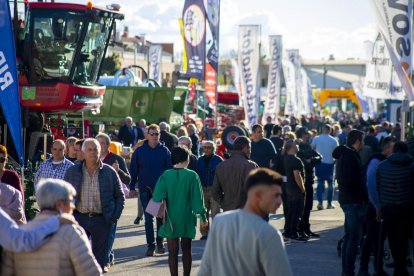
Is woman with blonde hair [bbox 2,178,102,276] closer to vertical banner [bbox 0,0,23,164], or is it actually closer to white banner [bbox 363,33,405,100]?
vertical banner [bbox 0,0,23,164]

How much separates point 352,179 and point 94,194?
3.24 m

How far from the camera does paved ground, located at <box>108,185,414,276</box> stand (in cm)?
768

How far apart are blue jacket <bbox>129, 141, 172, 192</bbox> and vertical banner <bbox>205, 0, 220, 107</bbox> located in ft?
34.9

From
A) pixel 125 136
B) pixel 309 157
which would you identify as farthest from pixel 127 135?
pixel 309 157

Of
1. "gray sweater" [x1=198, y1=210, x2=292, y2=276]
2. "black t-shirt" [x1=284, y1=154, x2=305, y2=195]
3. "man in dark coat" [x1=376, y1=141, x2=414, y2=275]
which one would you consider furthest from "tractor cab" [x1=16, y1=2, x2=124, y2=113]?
"gray sweater" [x1=198, y1=210, x2=292, y2=276]

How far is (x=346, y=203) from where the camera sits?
285 inches

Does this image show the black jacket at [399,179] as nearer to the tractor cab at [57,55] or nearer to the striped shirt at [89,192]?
the striped shirt at [89,192]

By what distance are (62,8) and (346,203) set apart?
984 centimetres

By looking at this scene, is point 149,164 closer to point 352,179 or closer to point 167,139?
point 352,179

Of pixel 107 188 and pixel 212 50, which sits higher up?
pixel 212 50

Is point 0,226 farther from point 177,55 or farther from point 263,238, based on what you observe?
point 177,55

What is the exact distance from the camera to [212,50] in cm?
1958

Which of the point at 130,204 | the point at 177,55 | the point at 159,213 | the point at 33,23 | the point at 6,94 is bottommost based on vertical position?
the point at 130,204

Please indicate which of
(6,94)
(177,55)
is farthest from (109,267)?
(177,55)
